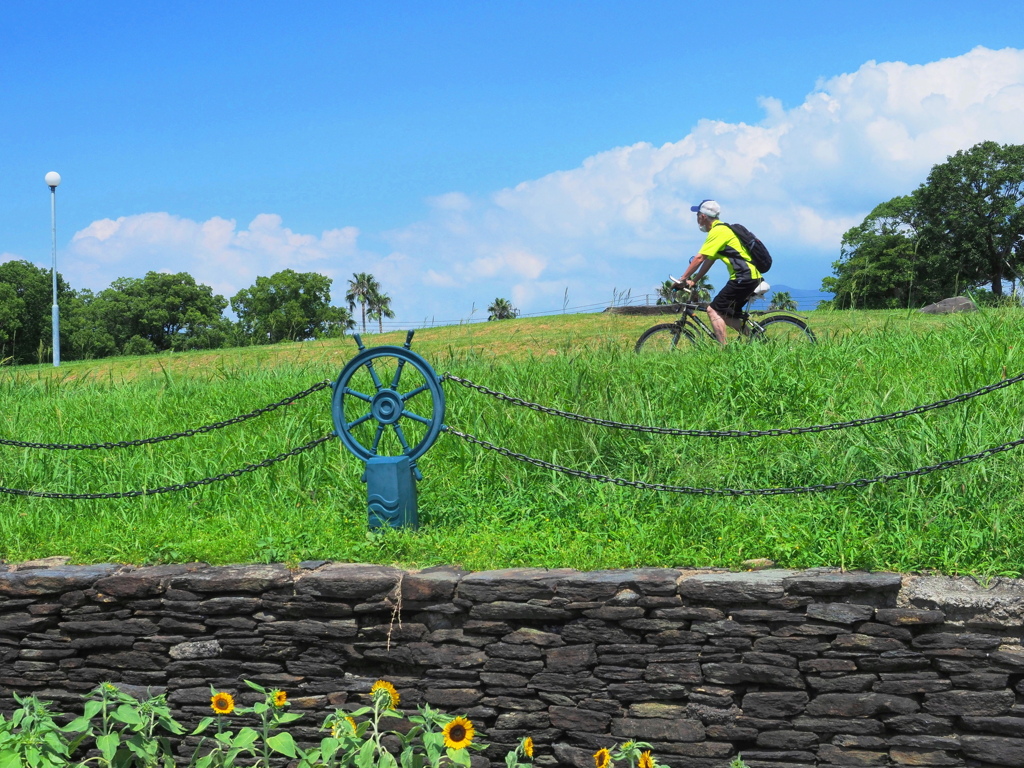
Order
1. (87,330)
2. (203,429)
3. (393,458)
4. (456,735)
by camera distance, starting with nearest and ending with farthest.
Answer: (456,735) → (393,458) → (203,429) → (87,330)

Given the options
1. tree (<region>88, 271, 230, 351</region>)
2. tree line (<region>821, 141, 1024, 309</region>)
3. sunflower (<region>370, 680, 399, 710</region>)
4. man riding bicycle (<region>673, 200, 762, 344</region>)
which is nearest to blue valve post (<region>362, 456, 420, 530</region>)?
sunflower (<region>370, 680, 399, 710</region>)

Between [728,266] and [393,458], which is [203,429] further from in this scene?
[728,266]

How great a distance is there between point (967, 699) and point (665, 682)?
1.37 meters

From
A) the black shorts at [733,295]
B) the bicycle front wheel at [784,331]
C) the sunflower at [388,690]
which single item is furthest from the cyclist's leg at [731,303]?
the sunflower at [388,690]

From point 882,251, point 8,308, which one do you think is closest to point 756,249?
point 882,251

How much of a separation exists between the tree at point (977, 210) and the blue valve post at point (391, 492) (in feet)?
118

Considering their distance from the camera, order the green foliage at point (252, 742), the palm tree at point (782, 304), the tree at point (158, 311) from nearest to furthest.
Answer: the green foliage at point (252, 742) → the palm tree at point (782, 304) → the tree at point (158, 311)

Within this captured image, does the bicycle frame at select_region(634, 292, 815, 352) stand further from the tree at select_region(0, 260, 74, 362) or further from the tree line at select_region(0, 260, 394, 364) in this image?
the tree at select_region(0, 260, 74, 362)

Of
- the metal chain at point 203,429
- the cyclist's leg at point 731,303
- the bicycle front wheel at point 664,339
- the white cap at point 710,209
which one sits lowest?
the metal chain at point 203,429

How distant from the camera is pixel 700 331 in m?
8.07

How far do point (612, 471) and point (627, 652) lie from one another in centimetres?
143

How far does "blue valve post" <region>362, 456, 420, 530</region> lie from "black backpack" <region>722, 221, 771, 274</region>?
Result: 455 cm

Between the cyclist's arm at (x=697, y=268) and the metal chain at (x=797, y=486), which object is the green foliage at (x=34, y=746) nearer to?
the metal chain at (x=797, y=486)

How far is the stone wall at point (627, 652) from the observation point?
3.89 metres
